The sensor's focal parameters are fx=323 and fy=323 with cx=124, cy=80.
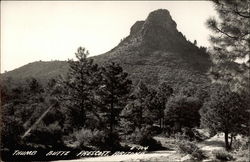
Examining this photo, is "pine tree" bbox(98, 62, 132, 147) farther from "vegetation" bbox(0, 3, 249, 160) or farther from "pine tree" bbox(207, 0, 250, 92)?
"pine tree" bbox(207, 0, 250, 92)

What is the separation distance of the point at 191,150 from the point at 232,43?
5517 millimetres

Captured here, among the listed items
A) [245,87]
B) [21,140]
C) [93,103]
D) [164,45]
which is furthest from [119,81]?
[164,45]

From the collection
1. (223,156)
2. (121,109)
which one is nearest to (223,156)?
(223,156)

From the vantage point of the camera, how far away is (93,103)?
140 ft

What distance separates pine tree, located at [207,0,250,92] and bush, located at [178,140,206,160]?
3.35 meters

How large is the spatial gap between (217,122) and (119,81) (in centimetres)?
1315

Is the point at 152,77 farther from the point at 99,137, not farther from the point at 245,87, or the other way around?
the point at 245,87

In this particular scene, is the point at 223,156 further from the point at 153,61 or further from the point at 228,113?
the point at 153,61

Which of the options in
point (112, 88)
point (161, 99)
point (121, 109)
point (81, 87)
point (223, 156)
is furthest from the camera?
point (161, 99)

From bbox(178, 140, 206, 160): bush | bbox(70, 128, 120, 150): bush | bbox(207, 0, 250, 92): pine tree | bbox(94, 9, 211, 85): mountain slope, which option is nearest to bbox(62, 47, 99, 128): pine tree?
bbox(70, 128, 120, 150): bush

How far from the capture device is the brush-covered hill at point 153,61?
125 metres

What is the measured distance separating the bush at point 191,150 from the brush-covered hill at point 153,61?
289 feet

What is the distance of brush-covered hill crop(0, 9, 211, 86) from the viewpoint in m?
125

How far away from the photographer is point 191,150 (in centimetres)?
1588
